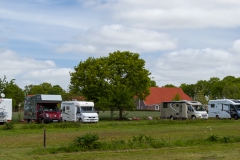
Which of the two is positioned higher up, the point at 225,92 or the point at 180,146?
the point at 225,92

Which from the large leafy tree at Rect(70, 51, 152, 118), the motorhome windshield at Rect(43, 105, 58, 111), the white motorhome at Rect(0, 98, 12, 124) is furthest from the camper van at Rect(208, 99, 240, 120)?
the white motorhome at Rect(0, 98, 12, 124)

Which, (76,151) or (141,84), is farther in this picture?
(141,84)

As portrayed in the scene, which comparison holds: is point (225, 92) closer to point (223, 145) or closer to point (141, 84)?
point (141, 84)

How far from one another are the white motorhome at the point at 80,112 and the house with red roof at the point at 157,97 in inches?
2165

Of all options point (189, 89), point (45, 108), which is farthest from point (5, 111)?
point (189, 89)

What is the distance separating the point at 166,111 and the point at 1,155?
119 ft

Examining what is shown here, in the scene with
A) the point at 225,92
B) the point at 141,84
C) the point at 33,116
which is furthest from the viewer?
the point at 225,92

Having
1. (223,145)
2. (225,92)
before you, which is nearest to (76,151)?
(223,145)

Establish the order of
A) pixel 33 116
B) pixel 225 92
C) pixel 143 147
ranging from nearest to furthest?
pixel 143 147
pixel 33 116
pixel 225 92

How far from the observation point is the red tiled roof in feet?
334

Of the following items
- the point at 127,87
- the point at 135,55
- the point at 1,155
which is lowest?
the point at 1,155

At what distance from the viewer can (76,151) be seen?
15992mm

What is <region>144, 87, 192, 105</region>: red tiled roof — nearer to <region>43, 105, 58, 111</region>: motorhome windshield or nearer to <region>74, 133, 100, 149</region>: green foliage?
<region>43, 105, 58, 111</region>: motorhome windshield

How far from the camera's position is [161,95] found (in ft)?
343
